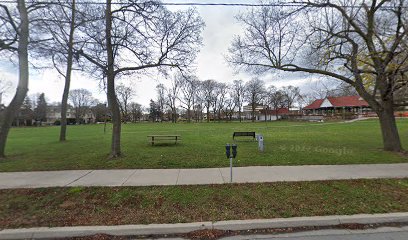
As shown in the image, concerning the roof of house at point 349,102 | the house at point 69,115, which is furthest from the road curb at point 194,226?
the house at point 69,115

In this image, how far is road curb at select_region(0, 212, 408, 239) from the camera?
4055mm

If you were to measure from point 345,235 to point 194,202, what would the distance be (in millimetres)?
2890

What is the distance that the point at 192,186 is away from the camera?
604 cm

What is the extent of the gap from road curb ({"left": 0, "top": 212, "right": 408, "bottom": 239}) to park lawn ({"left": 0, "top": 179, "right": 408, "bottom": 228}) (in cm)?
18

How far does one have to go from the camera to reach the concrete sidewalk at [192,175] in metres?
6.44

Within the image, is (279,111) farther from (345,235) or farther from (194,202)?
(345,235)

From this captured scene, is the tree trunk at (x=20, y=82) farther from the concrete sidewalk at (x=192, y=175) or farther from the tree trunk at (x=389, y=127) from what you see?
the tree trunk at (x=389, y=127)

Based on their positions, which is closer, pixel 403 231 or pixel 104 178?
pixel 403 231

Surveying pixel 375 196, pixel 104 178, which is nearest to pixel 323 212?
pixel 375 196

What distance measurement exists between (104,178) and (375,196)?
711 cm

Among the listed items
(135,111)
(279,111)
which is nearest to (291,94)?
(279,111)

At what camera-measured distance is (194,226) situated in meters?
4.18

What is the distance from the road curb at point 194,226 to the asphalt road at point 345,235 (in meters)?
0.23

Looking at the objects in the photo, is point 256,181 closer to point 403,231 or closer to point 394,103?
point 403,231
